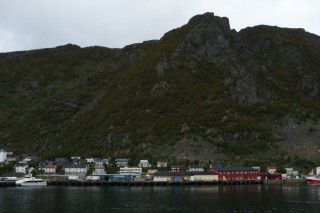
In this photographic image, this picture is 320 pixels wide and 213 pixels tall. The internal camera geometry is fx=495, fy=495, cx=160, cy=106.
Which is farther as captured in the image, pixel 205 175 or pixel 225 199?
pixel 205 175

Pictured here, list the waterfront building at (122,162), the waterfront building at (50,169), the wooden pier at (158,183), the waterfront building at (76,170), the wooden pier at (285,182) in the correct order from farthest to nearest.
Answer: the waterfront building at (50,169) < the waterfront building at (122,162) < the waterfront building at (76,170) < the wooden pier at (285,182) < the wooden pier at (158,183)

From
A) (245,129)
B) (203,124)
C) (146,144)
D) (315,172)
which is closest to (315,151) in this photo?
(315,172)

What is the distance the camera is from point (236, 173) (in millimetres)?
156625

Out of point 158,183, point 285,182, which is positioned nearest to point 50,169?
point 158,183

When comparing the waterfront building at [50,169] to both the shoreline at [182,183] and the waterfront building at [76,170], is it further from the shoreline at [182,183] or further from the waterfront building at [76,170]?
the shoreline at [182,183]

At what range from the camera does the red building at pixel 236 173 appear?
155625mm

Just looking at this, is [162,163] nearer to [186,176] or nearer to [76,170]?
[186,176]

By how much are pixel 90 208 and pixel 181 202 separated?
17.5 meters

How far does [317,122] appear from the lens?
200 meters

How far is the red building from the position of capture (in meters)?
156

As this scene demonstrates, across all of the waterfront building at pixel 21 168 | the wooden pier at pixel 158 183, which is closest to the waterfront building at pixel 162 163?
the wooden pier at pixel 158 183

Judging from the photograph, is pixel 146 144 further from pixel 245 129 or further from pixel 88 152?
pixel 245 129

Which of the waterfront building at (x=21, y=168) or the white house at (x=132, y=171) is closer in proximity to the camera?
the white house at (x=132, y=171)

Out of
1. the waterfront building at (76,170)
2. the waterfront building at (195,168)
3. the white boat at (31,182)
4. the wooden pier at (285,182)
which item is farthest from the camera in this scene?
the waterfront building at (76,170)
